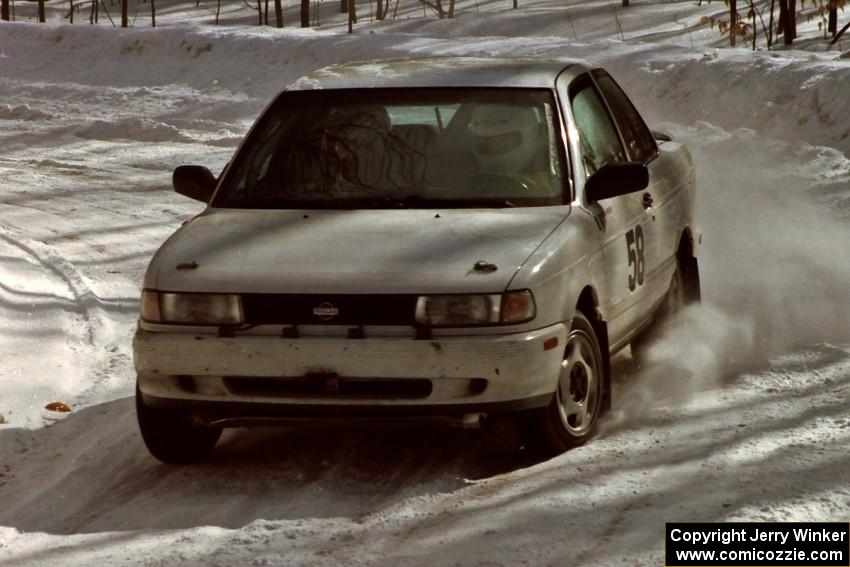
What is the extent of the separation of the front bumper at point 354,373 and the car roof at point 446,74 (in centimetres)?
151

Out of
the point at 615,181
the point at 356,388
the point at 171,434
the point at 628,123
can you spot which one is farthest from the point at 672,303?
the point at 171,434

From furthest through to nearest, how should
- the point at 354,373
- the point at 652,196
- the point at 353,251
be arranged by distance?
the point at 652,196 → the point at 353,251 → the point at 354,373

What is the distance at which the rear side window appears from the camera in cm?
755

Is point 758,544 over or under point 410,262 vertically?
under

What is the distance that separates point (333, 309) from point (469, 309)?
472 millimetres

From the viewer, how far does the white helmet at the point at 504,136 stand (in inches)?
258

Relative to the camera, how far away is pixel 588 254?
20.4 ft

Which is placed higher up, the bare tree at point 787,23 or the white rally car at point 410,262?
the white rally car at point 410,262

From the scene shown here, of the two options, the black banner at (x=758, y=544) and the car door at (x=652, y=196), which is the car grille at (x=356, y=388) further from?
the car door at (x=652, y=196)

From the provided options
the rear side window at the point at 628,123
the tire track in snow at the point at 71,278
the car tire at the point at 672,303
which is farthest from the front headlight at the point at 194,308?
the tire track in snow at the point at 71,278

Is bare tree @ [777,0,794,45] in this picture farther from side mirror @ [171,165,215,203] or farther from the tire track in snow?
side mirror @ [171,165,215,203]

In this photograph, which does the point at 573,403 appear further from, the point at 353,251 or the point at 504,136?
the point at 504,136

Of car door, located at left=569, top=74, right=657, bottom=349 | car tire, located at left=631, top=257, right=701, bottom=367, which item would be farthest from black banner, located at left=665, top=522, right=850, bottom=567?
car tire, located at left=631, top=257, right=701, bottom=367

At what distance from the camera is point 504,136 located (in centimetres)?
666
